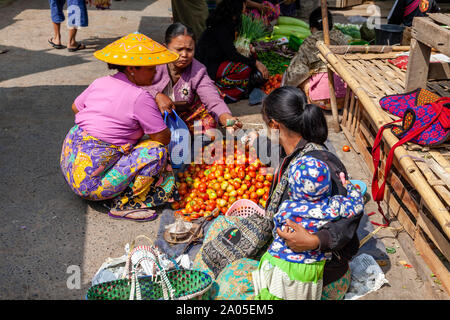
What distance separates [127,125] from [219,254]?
1.17 meters

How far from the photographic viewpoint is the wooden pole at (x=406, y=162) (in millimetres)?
2281

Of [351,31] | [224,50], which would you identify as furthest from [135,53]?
[351,31]

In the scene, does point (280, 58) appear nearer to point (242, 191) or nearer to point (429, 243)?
point (242, 191)

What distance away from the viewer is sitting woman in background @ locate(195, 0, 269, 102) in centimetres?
526

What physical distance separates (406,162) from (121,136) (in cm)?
191

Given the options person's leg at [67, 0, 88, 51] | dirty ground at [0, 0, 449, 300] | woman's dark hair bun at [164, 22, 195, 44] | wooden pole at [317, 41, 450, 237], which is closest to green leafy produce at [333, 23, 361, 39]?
dirty ground at [0, 0, 449, 300]

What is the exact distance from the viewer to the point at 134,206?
343 centimetres

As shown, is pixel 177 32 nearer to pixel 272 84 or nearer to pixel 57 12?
pixel 272 84

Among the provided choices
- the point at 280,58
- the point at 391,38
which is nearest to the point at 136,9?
the point at 280,58

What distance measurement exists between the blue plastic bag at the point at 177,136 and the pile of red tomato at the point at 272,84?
217 centimetres

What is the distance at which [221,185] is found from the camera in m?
3.67

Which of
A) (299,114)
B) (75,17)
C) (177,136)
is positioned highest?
(299,114)

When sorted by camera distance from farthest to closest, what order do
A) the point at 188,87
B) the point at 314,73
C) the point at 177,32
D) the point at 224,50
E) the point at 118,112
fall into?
1. the point at 224,50
2. the point at 314,73
3. the point at 188,87
4. the point at 177,32
5. the point at 118,112

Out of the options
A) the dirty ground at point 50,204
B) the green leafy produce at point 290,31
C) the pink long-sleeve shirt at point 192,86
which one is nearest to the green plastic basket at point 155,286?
the dirty ground at point 50,204
